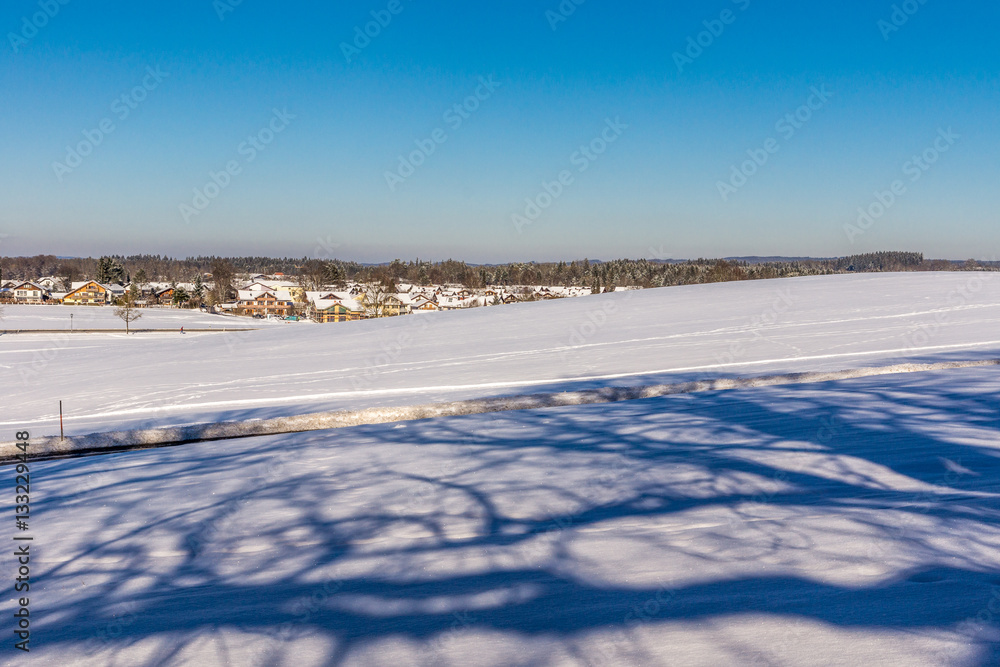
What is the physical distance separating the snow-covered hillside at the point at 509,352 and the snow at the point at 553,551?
4.95 metres

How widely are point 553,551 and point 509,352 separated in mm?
11782

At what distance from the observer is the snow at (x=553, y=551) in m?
2.41

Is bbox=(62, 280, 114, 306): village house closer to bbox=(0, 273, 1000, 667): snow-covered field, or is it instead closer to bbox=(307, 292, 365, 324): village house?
bbox=(307, 292, 365, 324): village house

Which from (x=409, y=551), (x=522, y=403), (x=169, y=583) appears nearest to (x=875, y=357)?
(x=522, y=403)

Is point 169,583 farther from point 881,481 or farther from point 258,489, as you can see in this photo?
point 881,481

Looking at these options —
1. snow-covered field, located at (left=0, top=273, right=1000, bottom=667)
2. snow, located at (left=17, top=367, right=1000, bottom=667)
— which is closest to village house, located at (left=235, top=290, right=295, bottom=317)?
snow-covered field, located at (left=0, top=273, right=1000, bottom=667)

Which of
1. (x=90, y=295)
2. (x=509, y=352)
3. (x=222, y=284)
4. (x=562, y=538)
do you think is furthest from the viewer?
(x=222, y=284)

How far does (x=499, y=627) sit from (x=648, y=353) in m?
11.8

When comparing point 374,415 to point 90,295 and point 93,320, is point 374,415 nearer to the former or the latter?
point 93,320

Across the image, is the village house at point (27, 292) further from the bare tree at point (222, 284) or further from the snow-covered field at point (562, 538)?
the snow-covered field at point (562, 538)

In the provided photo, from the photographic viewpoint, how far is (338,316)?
184 feet

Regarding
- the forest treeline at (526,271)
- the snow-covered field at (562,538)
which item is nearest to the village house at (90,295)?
the forest treeline at (526,271)

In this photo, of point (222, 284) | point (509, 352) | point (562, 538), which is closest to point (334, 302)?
point (222, 284)

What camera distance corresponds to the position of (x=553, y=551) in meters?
3.26
